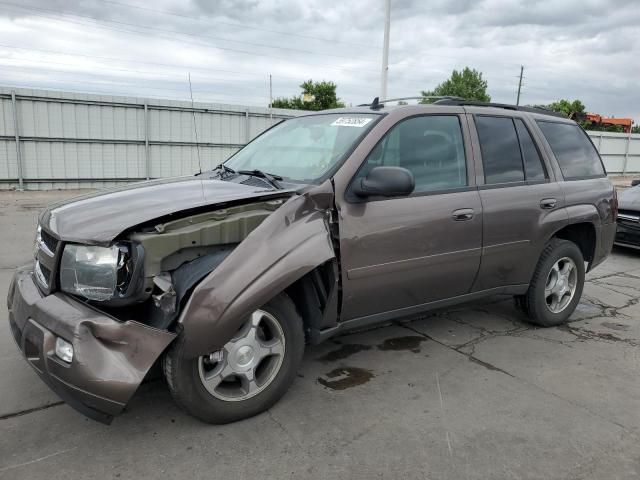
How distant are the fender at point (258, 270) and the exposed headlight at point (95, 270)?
38cm

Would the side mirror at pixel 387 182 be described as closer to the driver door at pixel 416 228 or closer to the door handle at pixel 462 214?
the driver door at pixel 416 228

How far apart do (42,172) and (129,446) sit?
13.4 m

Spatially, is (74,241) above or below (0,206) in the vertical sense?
above

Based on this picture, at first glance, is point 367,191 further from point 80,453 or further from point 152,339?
point 80,453

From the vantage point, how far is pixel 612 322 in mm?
4965

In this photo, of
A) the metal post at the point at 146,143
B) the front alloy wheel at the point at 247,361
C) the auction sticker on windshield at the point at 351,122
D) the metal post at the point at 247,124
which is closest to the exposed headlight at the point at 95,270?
the front alloy wheel at the point at 247,361

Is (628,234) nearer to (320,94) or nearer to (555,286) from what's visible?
(555,286)

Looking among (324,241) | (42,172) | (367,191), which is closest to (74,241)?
(324,241)

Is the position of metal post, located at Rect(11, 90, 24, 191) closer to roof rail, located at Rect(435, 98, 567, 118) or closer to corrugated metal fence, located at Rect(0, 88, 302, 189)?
corrugated metal fence, located at Rect(0, 88, 302, 189)

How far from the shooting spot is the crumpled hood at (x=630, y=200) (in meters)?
8.18

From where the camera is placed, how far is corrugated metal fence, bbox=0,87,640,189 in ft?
44.2

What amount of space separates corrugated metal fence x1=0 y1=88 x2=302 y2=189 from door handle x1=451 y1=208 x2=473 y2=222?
1318cm

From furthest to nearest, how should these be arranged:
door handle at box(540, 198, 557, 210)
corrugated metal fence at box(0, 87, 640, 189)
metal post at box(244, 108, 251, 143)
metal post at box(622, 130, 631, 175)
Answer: metal post at box(622, 130, 631, 175)
metal post at box(244, 108, 251, 143)
corrugated metal fence at box(0, 87, 640, 189)
door handle at box(540, 198, 557, 210)

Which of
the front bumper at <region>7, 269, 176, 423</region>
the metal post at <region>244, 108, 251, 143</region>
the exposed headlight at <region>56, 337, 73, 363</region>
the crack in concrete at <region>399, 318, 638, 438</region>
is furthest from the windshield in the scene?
the metal post at <region>244, 108, 251, 143</region>
